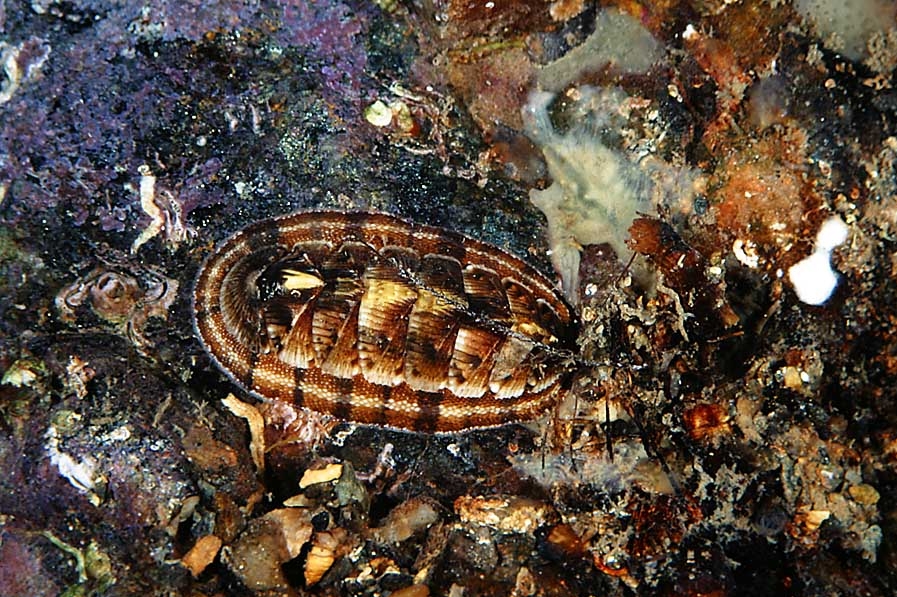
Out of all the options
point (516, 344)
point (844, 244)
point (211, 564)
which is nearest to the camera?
point (211, 564)

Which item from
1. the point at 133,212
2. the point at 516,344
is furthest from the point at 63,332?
the point at 516,344

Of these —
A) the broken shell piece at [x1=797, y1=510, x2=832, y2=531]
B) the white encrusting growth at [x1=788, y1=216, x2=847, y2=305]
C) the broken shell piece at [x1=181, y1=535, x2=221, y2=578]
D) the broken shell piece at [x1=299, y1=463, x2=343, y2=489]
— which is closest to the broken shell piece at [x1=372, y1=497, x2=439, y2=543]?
the broken shell piece at [x1=299, y1=463, x2=343, y2=489]

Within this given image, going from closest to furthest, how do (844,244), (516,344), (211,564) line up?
(211,564) < (844,244) < (516,344)

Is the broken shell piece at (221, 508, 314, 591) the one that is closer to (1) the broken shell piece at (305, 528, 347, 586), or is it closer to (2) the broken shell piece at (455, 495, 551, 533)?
(1) the broken shell piece at (305, 528, 347, 586)

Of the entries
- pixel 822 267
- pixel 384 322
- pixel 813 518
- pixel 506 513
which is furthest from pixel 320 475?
pixel 822 267

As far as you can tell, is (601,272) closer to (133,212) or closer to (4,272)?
(133,212)

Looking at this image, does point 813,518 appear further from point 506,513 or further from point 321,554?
point 321,554
